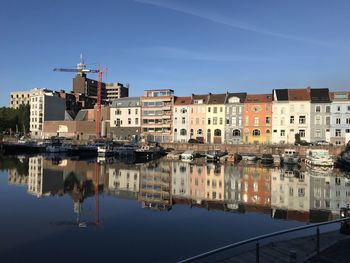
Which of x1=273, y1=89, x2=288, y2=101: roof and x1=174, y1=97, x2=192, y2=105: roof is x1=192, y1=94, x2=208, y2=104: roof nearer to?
x1=174, y1=97, x2=192, y2=105: roof

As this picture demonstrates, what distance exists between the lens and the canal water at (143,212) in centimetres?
1602

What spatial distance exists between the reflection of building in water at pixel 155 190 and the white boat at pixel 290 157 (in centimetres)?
2876

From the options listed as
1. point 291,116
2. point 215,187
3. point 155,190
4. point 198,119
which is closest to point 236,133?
point 198,119

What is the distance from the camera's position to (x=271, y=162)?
222 feet

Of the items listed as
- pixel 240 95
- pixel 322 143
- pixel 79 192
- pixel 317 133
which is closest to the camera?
pixel 79 192

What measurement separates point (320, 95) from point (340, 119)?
25.7 ft

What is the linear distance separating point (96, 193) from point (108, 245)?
1563 cm

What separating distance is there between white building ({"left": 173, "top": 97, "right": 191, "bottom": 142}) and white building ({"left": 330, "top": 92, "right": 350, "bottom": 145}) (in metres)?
37.8

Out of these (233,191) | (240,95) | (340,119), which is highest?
(240,95)

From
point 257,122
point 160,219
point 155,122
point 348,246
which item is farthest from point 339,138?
point 348,246

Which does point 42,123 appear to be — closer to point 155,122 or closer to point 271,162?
point 155,122

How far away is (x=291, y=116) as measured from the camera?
8612 centimetres

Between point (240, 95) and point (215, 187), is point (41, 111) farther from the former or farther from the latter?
point (215, 187)

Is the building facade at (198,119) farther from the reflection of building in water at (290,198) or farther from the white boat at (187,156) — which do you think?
the reflection of building in water at (290,198)
